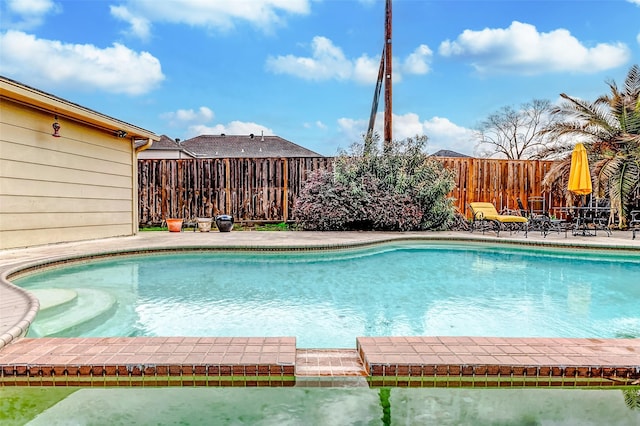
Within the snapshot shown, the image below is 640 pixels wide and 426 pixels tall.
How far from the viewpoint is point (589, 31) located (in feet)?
44.7

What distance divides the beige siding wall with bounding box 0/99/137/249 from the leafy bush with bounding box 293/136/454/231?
4.35 meters

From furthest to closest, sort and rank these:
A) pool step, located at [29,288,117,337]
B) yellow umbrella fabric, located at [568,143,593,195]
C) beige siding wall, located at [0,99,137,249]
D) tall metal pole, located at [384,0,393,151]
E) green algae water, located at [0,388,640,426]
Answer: tall metal pole, located at [384,0,393,151] < yellow umbrella fabric, located at [568,143,593,195] < beige siding wall, located at [0,99,137,249] < pool step, located at [29,288,117,337] < green algae water, located at [0,388,640,426]

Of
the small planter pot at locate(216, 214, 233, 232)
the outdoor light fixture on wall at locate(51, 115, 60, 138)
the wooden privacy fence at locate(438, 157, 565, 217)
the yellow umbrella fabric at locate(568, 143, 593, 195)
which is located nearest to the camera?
the outdoor light fixture on wall at locate(51, 115, 60, 138)

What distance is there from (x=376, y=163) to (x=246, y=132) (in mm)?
20742

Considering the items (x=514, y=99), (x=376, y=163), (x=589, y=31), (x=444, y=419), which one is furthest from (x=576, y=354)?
(x=514, y=99)

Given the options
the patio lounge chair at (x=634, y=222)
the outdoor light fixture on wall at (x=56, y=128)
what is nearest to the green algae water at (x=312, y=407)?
the outdoor light fixture on wall at (x=56, y=128)

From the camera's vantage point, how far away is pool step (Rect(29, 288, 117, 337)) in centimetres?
333

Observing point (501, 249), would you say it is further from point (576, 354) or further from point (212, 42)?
point (212, 42)

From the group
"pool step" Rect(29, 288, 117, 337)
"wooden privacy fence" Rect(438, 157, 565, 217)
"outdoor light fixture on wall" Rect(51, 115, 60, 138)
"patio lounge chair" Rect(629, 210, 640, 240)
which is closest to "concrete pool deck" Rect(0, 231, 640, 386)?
"pool step" Rect(29, 288, 117, 337)

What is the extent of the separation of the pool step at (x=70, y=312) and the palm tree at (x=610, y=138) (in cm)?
1104

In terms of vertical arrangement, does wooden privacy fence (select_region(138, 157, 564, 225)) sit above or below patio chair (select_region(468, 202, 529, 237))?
above

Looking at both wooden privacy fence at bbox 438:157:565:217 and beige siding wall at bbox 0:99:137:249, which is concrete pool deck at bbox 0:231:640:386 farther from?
wooden privacy fence at bbox 438:157:565:217

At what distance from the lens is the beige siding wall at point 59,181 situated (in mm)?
6809

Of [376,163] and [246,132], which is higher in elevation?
[246,132]
